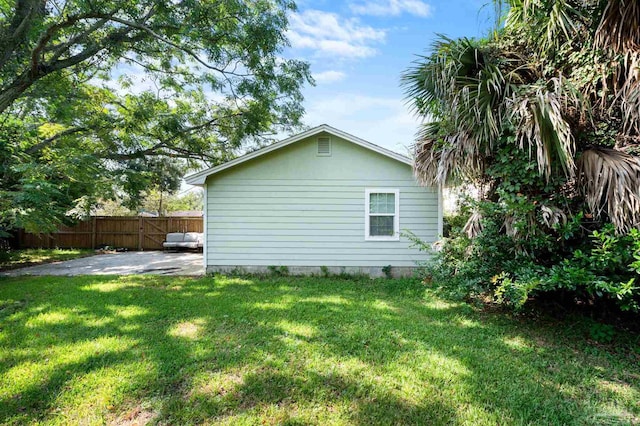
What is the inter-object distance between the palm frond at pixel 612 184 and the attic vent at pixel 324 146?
5.05 metres

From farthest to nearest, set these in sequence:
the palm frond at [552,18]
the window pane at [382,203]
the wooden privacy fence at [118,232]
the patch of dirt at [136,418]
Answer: the wooden privacy fence at [118,232], the window pane at [382,203], the palm frond at [552,18], the patch of dirt at [136,418]

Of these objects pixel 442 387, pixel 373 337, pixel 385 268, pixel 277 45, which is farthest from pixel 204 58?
pixel 442 387

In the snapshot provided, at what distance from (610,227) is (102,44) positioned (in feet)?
39.5

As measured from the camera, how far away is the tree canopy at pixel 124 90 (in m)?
7.59

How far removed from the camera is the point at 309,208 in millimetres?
7727

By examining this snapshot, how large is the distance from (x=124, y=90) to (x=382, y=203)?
11.2m

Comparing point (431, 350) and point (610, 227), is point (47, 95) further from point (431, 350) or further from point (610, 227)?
point (610, 227)

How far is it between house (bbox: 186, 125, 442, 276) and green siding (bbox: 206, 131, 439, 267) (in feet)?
0.08

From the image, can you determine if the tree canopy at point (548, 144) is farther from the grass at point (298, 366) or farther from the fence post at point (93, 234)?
the fence post at point (93, 234)

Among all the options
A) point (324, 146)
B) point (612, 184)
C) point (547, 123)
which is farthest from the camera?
point (324, 146)

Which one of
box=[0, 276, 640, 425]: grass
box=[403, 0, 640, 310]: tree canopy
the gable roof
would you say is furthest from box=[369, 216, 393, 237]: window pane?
box=[403, 0, 640, 310]: tree canopy

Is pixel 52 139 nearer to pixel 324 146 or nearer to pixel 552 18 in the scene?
pixel 324 146

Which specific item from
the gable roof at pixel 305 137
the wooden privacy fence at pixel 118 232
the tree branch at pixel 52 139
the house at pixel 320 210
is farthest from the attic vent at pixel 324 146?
the wooden privacy fence at pixel 118 232

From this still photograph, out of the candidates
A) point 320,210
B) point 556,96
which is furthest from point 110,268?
point 556,96
